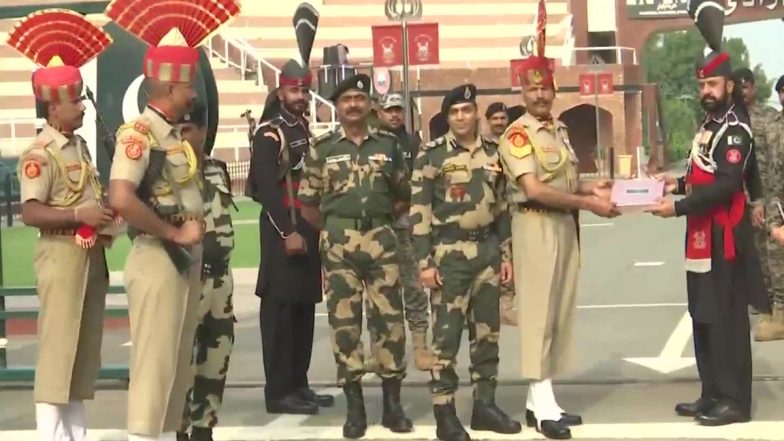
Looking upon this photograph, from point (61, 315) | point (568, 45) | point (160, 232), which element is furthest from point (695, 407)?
point (568, 45)

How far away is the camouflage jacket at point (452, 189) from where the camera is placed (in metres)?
6.61

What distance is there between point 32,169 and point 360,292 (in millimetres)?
1876

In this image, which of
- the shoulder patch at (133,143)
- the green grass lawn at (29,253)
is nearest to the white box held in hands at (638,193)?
the shoulder patch at (133,143)

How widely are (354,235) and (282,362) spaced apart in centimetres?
128

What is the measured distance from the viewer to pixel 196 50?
5.55m

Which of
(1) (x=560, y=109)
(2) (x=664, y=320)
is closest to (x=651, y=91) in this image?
(1) (x=560, y=109)

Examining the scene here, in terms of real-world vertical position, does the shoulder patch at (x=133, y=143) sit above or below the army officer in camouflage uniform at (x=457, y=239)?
above

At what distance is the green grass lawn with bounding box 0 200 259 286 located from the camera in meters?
15.0

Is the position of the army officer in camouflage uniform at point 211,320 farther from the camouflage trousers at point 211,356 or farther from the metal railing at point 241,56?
the metal railing at point 241,56

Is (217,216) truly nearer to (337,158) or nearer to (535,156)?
(337,158)

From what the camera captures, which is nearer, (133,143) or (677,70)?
(133,143)

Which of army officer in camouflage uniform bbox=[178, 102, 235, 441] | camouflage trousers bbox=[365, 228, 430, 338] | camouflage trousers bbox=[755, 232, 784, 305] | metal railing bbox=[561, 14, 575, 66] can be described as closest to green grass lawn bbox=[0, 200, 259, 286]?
camouflage trousers bbox=[365, 228, 430, 338]

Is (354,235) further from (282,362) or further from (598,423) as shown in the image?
(598,423)

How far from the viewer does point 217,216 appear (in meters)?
6.38
